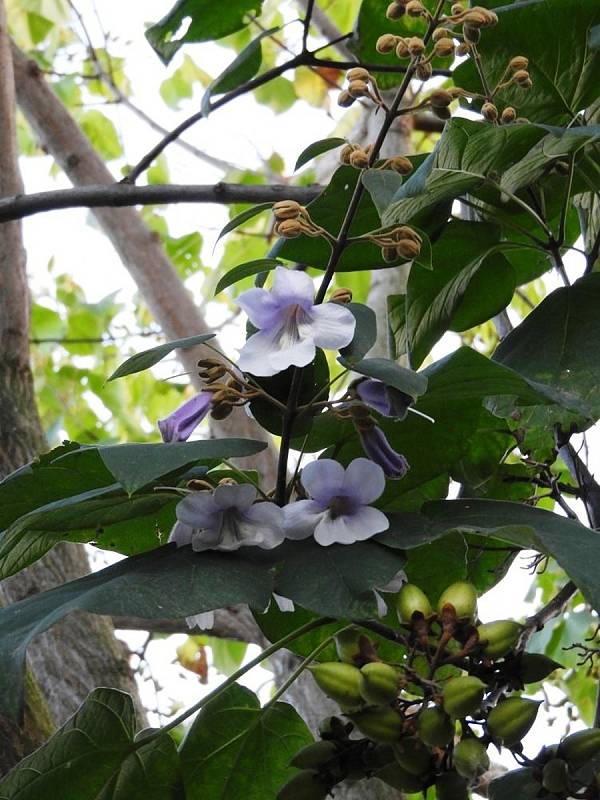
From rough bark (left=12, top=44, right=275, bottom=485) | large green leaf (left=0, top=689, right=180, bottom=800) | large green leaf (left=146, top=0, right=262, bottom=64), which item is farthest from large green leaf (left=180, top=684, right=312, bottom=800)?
rough bark (left=12, top=44, right=275, bottom=485)

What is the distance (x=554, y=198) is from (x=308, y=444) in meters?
0.34

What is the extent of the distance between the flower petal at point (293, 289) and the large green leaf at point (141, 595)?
150mm

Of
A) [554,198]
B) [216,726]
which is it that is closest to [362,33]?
[554,198]

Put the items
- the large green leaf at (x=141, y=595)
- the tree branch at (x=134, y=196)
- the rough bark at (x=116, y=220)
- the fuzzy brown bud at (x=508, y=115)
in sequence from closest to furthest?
the large green leaf at (x=141, y=595), the fuzzy brown bud at (x=508, y=115), the tree branch at (x=134, y=196), the rough bark at (x=116, y=220)

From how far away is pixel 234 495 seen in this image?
1.84 ft

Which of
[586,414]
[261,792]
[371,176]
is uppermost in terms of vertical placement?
[371,176]

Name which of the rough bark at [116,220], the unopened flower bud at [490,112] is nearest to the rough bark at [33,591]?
the rough bark at [116,220]

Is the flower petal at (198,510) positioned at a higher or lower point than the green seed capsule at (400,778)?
higher

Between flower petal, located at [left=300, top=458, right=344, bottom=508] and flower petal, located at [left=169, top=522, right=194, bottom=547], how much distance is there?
7cm

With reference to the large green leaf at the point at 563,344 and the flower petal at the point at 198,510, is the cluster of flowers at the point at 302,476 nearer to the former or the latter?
the flower petal at the point at 198,510

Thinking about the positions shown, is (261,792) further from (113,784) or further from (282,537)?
(282,537)

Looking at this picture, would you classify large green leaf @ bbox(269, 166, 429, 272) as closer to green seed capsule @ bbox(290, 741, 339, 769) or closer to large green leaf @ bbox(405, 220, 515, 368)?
large green leaf @ bbox(405, 220, 515, 368)

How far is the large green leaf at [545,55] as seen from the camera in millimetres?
796

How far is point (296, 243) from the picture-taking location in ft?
2.66
